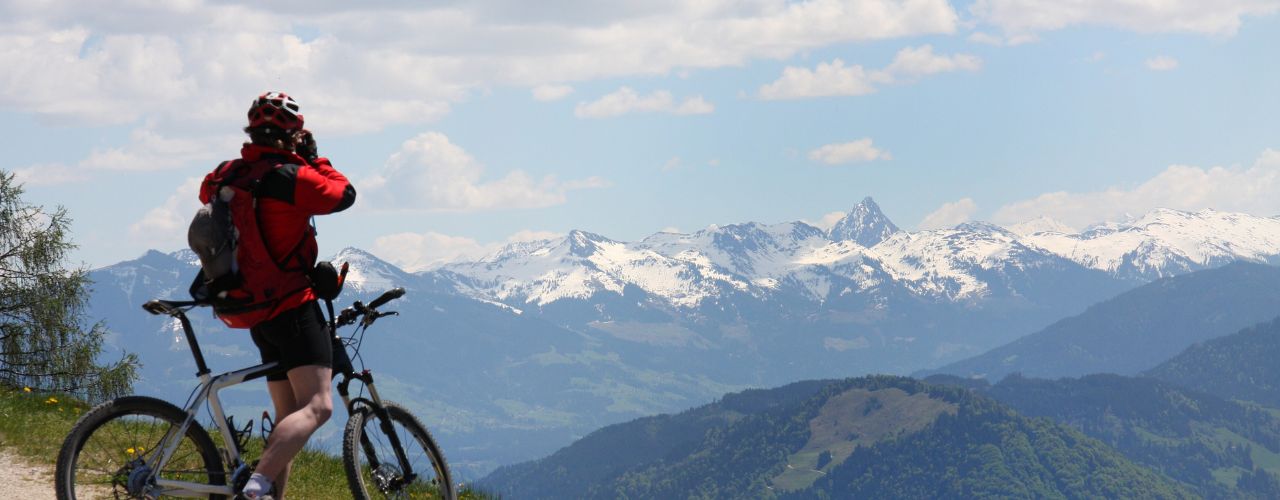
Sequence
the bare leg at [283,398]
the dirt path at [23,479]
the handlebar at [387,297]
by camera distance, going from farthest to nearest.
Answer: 1. the dirt path at [23,479]
2. the handlebar at [387,297]
3. the bare leg at [283,398]

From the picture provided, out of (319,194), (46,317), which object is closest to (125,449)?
(319,194)

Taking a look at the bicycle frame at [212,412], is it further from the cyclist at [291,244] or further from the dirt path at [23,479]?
the dirt path at [23,479]

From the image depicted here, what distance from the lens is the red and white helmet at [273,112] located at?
8.30 meters

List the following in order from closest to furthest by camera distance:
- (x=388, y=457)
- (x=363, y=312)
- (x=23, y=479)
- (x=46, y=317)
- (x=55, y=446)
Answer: (x=363, y=312) < (x=388, y=457) < (x=23, y=479) < (x=55, y=446) < (x=46, y=317)

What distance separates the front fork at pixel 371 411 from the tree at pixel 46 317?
86.3 feet

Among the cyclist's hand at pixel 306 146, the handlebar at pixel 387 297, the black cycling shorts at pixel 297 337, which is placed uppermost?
the cyclist's hand at pixel 306 146

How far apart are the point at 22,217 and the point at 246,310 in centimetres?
3243

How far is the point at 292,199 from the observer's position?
26.6ft

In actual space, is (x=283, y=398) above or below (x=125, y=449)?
above

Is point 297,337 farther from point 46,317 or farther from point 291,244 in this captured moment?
point 46,317

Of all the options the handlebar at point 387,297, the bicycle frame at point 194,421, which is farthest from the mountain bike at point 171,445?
the handlebar at point 387,297

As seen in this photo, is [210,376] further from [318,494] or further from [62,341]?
[62,341]

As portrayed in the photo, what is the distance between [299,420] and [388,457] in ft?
5.04

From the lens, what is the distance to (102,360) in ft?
124
